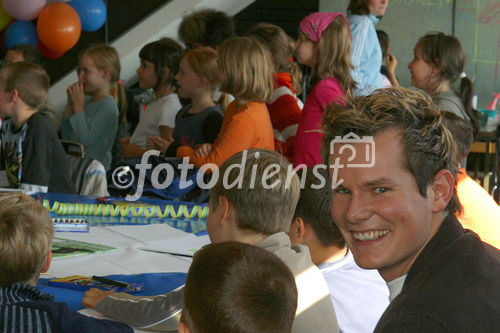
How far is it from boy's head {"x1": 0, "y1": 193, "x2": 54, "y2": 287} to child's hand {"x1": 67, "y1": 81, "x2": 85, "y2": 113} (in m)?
3.10

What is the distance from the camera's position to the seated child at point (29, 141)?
3465mm

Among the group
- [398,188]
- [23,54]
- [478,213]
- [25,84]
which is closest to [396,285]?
[398,188]

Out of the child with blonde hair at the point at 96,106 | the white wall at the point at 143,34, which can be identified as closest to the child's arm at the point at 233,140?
the child with blonde hair at the point at 96,106

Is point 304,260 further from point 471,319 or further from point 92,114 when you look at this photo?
point 92,114

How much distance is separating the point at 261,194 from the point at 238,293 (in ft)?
2.46

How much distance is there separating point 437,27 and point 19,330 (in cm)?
768

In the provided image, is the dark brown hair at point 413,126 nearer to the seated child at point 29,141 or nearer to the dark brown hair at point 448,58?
the seated child at point 29,141

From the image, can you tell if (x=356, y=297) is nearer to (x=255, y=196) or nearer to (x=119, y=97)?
(x=255, y=196)

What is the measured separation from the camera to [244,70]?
11.4 ft

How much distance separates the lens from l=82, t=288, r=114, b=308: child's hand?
187 cm

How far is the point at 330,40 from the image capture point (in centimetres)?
349

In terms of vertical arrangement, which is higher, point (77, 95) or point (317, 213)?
point (77, 95)

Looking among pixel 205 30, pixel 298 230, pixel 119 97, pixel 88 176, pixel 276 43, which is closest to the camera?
pixel 298 230

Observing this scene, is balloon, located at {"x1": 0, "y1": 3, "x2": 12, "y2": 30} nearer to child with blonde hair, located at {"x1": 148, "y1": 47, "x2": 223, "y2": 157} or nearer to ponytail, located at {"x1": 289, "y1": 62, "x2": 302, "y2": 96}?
child with blonde hair, located at {"x1": 148, "y1": 47, "x2": 223, "y2": 157}
